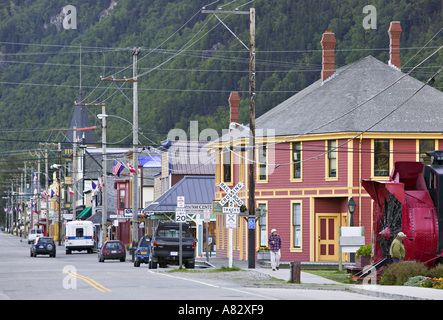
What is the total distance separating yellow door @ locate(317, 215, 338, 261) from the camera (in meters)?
46.3

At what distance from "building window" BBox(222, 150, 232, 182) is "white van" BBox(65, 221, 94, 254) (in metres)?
20.9

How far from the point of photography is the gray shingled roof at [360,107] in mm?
45844

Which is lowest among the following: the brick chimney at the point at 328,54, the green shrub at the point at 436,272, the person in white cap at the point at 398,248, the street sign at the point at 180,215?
the green shrub at the point at 436,272

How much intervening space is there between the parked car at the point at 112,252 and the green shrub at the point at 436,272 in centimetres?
2827

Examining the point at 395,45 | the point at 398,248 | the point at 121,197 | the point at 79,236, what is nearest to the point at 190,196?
the point at 79,236

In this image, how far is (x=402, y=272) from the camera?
2514cm

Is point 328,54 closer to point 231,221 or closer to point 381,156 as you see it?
point 381,156

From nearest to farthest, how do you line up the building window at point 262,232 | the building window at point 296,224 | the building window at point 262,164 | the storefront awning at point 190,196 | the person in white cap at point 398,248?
the person in white cap at point 398,248
the building window at point 296,224
the building window at point 262,232
the building window at point 262,164
the storefront awning at point 190,196

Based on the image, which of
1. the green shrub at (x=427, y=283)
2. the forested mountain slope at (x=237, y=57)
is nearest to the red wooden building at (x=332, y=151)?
the green shrub at (x=427, y=283)

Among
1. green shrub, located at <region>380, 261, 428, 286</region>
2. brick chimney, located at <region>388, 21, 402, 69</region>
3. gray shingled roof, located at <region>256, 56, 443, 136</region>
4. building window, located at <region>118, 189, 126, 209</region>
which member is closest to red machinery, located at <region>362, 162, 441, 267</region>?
green shrub, located at <region>380, 261, 428, 286</region>

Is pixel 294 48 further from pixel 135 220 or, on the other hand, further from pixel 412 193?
pixel 412 193

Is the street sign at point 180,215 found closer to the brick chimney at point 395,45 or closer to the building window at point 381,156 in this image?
the building window at point 381,156
